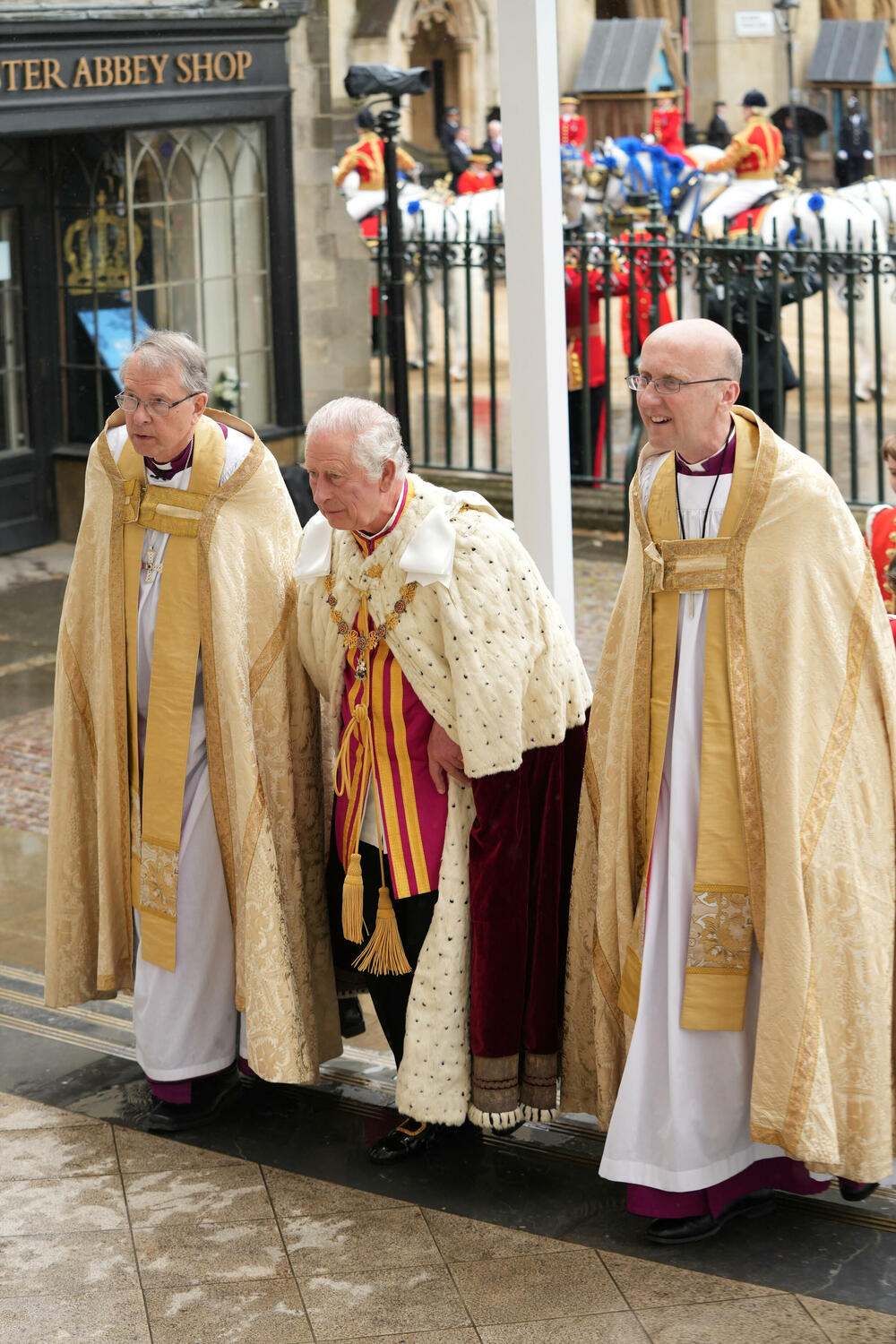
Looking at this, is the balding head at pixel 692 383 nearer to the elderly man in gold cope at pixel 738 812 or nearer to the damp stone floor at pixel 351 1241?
the elderly man in gold cope at pixel 738 812

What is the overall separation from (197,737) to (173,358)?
0.84 metres

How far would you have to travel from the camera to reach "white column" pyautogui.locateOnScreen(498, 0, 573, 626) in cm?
449

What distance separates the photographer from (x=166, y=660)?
4.05m

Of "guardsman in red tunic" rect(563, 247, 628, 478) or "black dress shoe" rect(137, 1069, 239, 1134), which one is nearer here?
"black dress shoe" rect(137, 1069, 239, 1134)

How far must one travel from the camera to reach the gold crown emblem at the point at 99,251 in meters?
10.7

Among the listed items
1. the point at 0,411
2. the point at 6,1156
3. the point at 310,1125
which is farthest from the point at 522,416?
the point at 0,411

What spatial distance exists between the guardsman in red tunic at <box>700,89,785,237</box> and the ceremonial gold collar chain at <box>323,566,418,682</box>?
11.8m

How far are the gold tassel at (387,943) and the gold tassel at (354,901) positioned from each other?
4cm

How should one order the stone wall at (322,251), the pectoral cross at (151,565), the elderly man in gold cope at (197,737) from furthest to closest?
the stone wall at (322,251), the pectoral cross at (151,565), the elderly man in gold cope at (197,737)

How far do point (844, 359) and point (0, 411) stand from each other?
26.3 ft

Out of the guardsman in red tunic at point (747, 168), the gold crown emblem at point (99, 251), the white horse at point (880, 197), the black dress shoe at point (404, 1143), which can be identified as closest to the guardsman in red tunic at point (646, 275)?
the guardsman in red tunic at point (747, 168)

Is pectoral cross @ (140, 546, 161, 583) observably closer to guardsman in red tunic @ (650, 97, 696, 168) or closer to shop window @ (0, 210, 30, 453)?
shop window @ (0, 210, 30, 453)

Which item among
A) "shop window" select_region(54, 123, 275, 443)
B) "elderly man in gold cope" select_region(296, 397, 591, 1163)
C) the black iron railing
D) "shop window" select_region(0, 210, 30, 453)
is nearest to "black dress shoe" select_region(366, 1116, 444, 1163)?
"elderly man in gold cope" select_region(296, 397, 591, 1163)

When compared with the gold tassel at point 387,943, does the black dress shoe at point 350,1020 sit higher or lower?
lower
